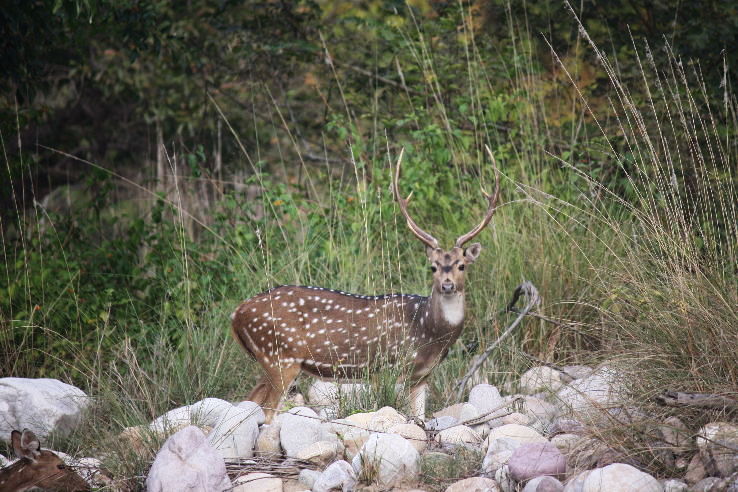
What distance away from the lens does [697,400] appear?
13.1 ft

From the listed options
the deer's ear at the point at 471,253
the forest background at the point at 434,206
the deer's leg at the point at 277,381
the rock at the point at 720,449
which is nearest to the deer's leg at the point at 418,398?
the forest background at the point at 434,206

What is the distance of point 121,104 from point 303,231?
555cm

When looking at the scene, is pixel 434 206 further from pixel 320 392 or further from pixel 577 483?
pixel 577 483

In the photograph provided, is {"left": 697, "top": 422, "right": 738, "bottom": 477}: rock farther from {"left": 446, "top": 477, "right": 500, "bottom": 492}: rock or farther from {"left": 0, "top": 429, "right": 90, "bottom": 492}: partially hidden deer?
{"left": 0, "top": 429, "right": 90, "bottom": 492}: partially hidden deer

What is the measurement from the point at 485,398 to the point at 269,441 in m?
1.28

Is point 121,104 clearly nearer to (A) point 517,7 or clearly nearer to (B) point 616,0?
(A) point 517,7

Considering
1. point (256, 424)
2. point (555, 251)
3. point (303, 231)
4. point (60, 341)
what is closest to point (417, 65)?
→ point (303, 231)

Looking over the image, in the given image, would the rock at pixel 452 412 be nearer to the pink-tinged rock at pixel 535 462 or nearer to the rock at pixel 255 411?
the rock at pixel 255 411

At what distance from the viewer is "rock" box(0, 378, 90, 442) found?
5.08m

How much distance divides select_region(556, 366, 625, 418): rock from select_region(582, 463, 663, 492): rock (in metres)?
0.41

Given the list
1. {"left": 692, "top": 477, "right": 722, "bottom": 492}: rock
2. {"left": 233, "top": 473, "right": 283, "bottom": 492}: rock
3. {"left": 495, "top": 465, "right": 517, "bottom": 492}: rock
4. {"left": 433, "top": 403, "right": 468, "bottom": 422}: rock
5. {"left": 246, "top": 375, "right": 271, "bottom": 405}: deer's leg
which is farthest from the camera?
{"left": 246, "top": 375, "right": 271, "bottom": 405}: deer's leg

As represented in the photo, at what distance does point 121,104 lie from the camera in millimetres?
12000

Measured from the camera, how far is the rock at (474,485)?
13.1 feet

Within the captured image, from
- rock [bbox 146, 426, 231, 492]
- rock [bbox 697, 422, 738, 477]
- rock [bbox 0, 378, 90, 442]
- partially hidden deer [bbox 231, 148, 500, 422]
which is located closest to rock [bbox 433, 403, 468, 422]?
partially hidden deer [bbox 231, 148, 500, 422]
